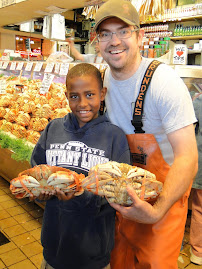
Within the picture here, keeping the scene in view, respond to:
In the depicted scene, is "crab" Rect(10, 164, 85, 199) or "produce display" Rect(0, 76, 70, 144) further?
"produce display" Rect(0, 76, 70, 144)

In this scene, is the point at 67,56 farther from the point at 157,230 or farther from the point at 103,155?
the point at 157,230

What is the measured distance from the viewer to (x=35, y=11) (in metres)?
3.54

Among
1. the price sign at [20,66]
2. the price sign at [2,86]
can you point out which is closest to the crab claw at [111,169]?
the price sign at [2,86]

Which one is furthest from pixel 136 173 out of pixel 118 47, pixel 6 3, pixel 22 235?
pixel 6 3

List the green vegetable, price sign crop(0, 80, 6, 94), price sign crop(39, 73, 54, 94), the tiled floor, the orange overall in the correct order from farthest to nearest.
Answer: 1. price sign crop(0, 80, 6, 94)
2. price sign crop(39, 73, 54, 94)
3. the green vegetable
4. the tiled floor
5. the orange overall

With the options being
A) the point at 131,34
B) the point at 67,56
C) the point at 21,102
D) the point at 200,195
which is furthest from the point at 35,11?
the point at 200,195

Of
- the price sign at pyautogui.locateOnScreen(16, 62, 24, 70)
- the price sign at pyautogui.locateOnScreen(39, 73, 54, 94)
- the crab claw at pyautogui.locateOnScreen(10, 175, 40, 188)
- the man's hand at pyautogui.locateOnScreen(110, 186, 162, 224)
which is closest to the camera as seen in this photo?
the man's hand at pyautogui.locateOnScreen(110, 186, 162, 224)

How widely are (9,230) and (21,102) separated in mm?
1725

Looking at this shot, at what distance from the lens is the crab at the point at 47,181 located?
125 cm

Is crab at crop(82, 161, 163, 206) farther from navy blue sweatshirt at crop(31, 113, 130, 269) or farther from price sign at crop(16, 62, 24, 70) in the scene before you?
price sign at crop(16, 62, 24, 70)

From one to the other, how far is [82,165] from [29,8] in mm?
2735

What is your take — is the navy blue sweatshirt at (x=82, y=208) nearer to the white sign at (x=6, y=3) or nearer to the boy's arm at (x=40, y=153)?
the boy's arm at (x=40, y=153)

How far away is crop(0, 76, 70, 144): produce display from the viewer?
3.36m

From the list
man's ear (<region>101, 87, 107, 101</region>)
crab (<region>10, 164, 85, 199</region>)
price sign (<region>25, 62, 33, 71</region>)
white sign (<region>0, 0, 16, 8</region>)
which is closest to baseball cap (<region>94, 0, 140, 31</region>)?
man's ear (<region>101, 87, 107, 101</region>)
